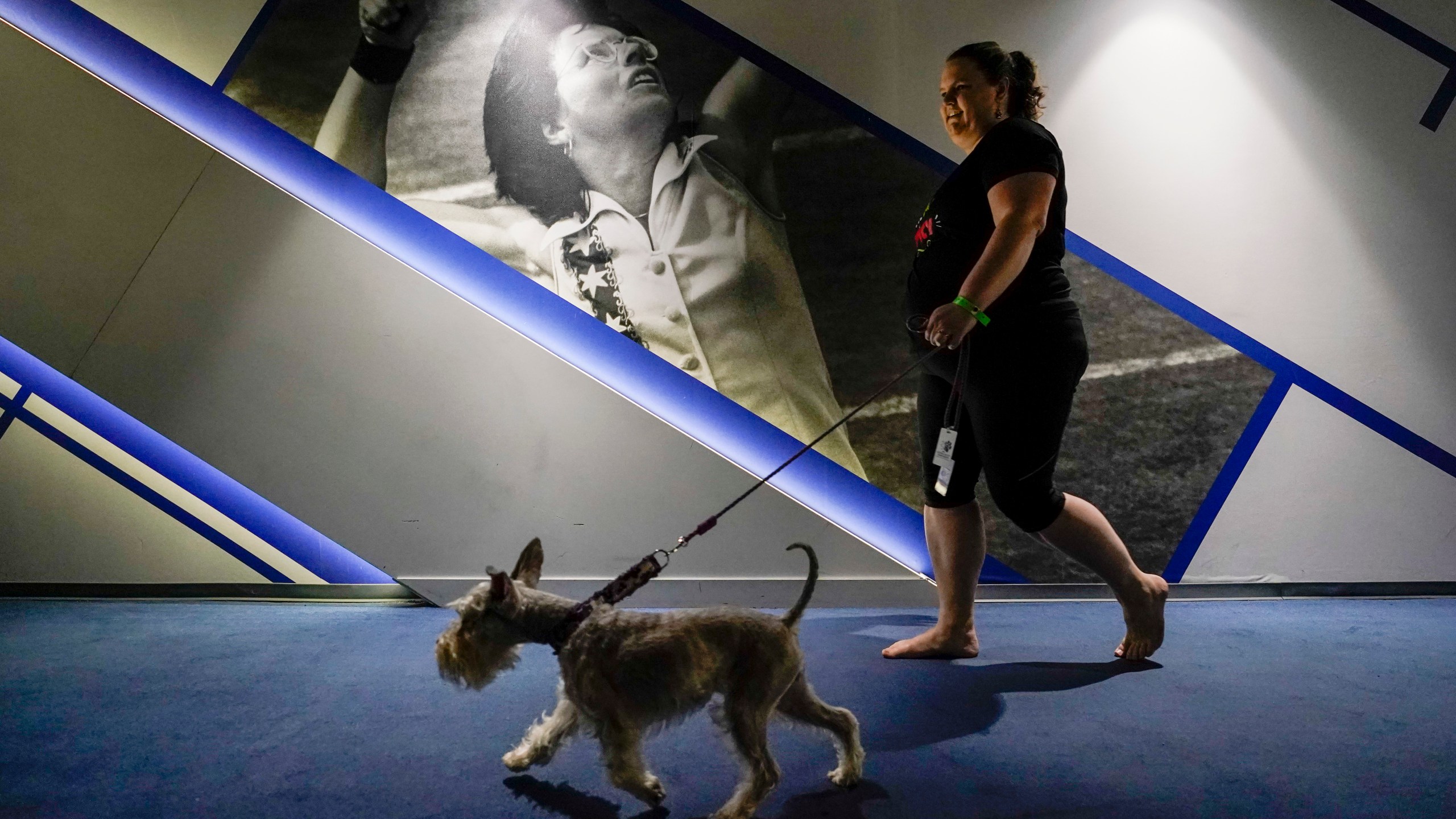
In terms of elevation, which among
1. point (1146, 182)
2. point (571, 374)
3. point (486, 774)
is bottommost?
point (486, 774)

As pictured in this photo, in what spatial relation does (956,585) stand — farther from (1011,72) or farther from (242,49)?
(242,49)

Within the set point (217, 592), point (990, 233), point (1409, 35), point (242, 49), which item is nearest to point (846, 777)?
point (990, 233)

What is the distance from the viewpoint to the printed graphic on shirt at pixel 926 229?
1.96 metres

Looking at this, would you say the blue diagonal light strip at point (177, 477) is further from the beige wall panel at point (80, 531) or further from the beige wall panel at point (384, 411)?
the beige wall panel at point (384, 411)

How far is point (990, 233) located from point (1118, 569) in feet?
2.61

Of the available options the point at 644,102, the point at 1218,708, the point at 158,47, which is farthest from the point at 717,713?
the point at 158,47

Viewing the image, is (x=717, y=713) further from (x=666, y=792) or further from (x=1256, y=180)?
(x=1256, y=180)

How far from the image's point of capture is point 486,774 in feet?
4.39

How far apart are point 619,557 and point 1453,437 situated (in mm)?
2642

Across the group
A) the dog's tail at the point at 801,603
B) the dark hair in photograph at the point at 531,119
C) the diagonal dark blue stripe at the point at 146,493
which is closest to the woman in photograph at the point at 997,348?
the dog's tail at the point at 801,603

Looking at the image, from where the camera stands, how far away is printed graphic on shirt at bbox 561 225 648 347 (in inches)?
104

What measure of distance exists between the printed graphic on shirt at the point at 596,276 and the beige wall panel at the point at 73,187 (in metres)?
1.10

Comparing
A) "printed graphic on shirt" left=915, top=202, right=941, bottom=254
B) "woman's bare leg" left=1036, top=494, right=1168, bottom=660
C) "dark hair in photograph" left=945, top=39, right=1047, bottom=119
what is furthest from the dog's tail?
"dark hair in photograph" left=945, top=39, right=1047, bottom=119

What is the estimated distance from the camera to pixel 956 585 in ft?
6.61
